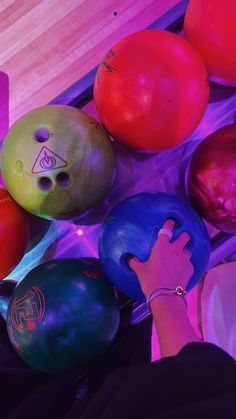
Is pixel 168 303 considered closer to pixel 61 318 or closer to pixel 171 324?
pixel 171 324

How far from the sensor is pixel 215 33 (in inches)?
42.3

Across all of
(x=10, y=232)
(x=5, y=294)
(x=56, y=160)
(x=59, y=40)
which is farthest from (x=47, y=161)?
(x=59, y=40)

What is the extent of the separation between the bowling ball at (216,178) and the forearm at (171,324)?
11.9 inches

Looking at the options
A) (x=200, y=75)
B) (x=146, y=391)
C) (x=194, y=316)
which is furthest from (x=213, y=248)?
(x=146, y=391)

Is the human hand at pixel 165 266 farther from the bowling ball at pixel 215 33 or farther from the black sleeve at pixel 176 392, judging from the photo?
the bowling ball at pixel 215 33

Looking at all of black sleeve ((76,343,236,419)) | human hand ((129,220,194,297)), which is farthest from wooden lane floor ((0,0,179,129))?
black sleeve ((76,343,236,419))

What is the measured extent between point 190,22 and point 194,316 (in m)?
0.88

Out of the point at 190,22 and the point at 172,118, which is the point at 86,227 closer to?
the point at 172,118

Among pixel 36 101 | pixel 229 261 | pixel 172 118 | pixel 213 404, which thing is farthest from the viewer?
pixel 36 101

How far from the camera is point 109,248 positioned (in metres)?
1.03

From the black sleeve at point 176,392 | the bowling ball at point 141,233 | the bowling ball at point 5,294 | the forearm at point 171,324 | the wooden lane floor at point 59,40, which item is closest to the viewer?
the black sleeve at point 176,392

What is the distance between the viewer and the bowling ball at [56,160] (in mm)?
1001

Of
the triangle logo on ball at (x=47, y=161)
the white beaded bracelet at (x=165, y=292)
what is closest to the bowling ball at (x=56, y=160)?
the triangle logo on ball at (x=47, y=161)

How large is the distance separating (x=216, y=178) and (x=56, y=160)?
380 millimetres
